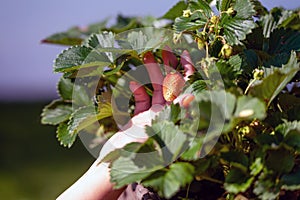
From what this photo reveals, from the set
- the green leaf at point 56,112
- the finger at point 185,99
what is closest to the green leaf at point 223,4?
the finger at point 185,99

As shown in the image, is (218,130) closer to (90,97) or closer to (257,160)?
(257,160)

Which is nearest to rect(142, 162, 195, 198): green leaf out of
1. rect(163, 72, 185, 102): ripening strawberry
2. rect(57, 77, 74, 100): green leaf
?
rect(163, 72, 185, 102): ripening strawberry

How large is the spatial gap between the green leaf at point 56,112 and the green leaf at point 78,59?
0.43 feet

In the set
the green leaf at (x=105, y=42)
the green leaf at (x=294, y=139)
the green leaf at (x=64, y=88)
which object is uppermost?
the green leaf at (x=105, y=42)

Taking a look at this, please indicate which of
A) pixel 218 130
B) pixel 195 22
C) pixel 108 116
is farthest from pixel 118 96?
pixel 218 130

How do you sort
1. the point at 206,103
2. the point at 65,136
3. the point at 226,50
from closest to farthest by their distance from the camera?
the point at 206,103 < the point at 226,50 < the point at 65,136

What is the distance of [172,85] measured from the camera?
1.44 feet

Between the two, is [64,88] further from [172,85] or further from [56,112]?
[172,85]

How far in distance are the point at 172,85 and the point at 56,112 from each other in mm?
233

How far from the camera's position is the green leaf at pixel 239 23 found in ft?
1.39

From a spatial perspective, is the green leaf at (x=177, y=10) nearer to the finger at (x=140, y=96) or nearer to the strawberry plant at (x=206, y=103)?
the strawberry plant at (x=206, y=103)

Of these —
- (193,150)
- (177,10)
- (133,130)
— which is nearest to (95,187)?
(133,130)

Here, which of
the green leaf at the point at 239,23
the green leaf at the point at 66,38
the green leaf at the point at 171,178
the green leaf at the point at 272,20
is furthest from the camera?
the green leaf at the point at 66,38

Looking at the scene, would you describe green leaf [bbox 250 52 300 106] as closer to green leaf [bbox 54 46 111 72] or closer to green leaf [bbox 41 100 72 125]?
green leaf [bbox 54 46 111 72]
